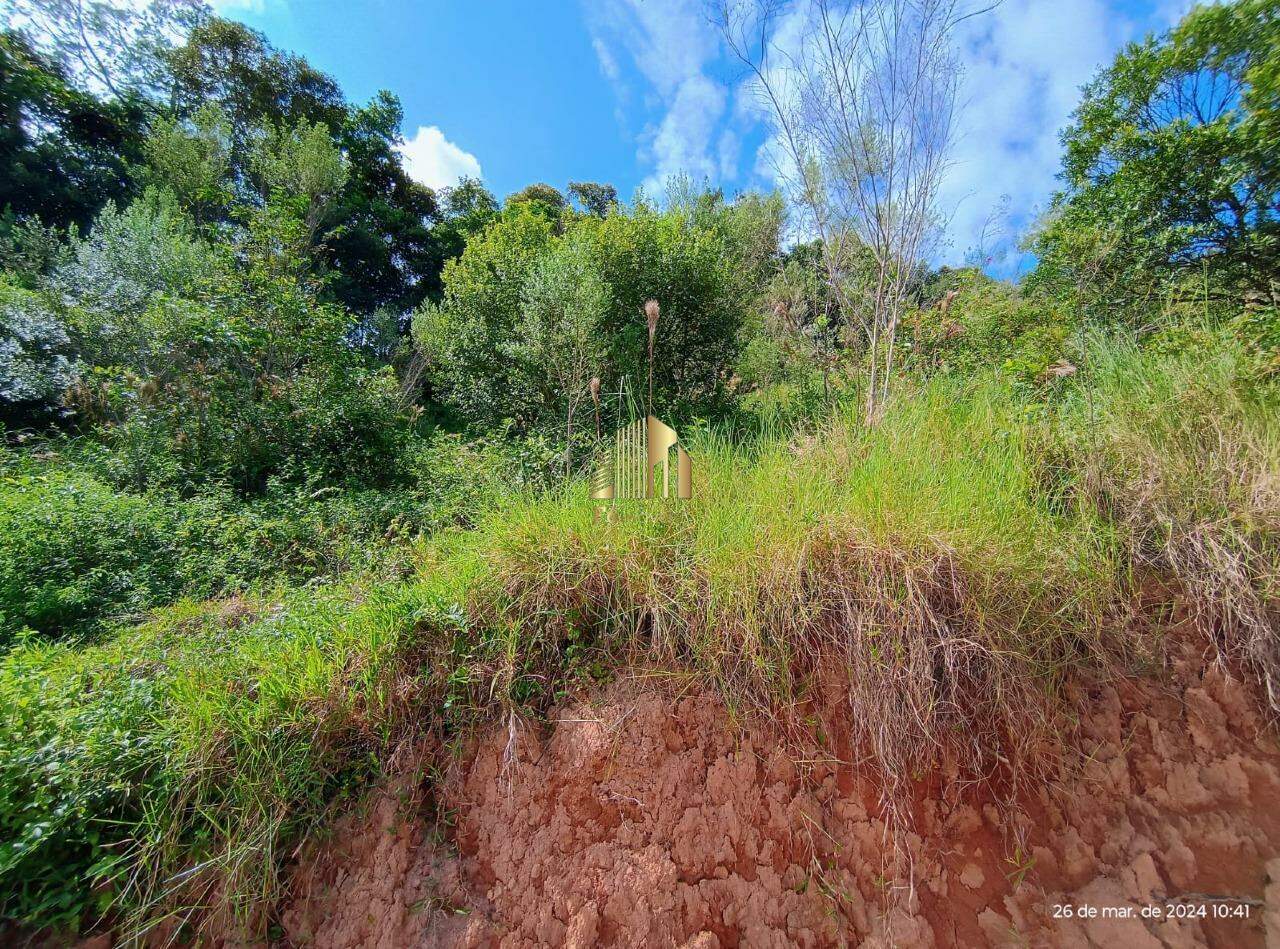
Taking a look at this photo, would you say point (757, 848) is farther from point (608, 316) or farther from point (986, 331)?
point (986, 331)

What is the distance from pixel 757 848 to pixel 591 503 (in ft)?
4.71

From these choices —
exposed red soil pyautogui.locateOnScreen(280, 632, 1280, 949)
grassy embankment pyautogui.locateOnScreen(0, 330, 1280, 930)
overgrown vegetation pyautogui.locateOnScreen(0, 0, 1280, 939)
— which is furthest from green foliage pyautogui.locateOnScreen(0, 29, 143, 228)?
exposed red soil pyautogui.locateOnScreen(280, 632, 1280, 949)

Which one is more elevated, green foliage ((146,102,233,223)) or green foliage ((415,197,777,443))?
green foliage ((146,102,233,223))

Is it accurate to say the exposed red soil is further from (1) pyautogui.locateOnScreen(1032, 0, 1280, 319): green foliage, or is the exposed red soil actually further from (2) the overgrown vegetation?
(1) pyautogui.locateOnScreen(1032, 0, 1280, 319): green foliage

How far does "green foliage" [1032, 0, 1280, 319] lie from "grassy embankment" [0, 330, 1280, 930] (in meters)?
2.19

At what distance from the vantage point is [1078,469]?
2363 millimetres

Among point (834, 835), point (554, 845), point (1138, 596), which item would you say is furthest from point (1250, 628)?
point (554, 845)

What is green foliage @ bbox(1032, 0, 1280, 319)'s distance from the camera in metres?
3.49

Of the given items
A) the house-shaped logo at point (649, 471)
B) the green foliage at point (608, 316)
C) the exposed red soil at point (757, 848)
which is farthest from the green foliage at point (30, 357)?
the exposed red soil at point (757, 848)

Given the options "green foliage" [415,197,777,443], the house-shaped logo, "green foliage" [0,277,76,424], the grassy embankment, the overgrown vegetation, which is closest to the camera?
the grassy embankment

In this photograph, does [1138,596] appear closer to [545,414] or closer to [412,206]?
[545,414]

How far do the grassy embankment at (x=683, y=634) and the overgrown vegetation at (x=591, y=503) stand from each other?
0.05ft

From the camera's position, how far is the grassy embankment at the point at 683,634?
141cm

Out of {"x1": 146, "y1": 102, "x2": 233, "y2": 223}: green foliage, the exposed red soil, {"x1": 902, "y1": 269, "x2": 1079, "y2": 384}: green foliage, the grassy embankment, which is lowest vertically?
the exposed red soil
